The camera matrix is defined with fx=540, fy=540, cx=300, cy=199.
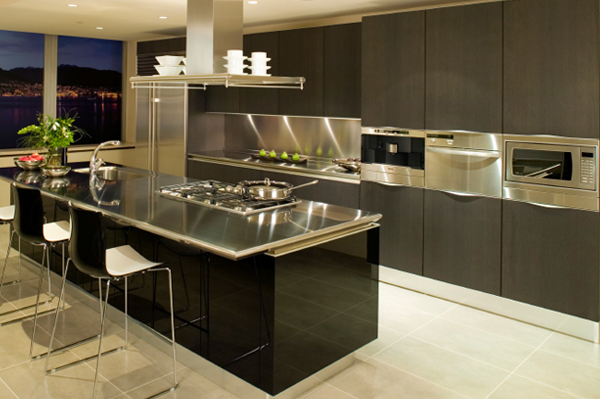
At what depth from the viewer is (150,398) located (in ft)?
9.75

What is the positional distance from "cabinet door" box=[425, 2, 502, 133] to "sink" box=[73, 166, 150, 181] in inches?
99.9

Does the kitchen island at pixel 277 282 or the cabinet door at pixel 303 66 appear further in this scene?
the cabinet door at pixel 303 66

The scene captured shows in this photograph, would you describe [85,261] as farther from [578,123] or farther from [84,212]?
[578,123]

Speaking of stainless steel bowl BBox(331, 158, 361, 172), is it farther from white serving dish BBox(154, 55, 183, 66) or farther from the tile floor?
white serving dish BBox(154, 55, 183, 66)

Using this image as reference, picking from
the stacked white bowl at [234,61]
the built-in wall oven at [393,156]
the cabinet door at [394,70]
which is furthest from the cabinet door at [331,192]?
the stacked white bowl at [234,61]

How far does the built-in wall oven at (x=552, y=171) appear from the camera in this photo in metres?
3.60

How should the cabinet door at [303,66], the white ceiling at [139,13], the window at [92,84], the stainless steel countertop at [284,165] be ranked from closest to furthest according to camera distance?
the white ceiling at [139,13] < the stainless steel countertop at [284,165] < the cabinet door at [303,66] < the window at [92,84]

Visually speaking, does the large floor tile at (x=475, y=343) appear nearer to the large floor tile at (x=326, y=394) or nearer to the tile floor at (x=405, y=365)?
the tile floor at (x=405, y=365)

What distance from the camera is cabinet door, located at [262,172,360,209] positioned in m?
5.07

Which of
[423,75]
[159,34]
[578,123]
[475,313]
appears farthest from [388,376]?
[159,34]

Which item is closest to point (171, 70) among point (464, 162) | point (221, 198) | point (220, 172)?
point (221, 198)

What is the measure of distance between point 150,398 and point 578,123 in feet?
10.5

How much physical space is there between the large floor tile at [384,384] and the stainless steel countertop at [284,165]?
2.11m

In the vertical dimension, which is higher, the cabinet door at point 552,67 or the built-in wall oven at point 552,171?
the cabinet door at point 552,67
